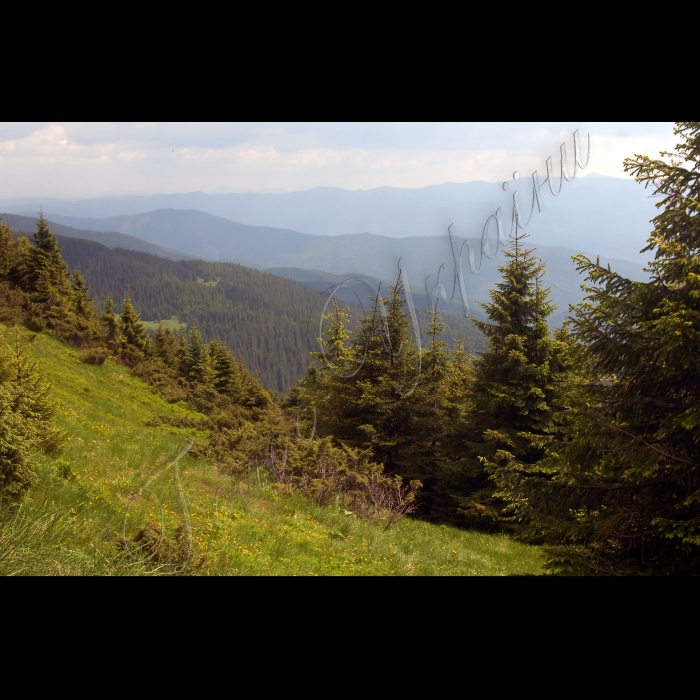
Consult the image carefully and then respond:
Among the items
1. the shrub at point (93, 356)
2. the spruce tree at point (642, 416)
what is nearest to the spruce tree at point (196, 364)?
the shrub at point (93, 356)

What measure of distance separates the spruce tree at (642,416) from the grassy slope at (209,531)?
9.83 feet

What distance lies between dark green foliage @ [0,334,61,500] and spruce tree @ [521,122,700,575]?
628cm

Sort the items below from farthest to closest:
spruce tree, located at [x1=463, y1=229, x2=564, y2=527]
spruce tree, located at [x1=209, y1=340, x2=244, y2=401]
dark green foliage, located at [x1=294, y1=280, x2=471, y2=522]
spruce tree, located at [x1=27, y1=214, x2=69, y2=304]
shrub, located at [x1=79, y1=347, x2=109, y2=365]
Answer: spruce tree, located at [x1=209, y1=340, x2=244, y2=401], spruce tree, located at [x1=27, y1=214, x2=69, y2=304], shrub, located at [x1=79, y1=347, x2=109, y2=365], dark green foliage, located at [x1=294, y1=280, x2=471, y2=522], spruce tree, located at [x1=463, y1=229, x2=564, y2=527]

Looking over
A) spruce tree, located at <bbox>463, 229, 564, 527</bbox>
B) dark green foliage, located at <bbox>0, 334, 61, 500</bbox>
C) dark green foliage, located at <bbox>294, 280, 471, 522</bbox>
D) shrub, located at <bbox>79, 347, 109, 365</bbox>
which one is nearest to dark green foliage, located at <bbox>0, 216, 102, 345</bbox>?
shrub, located at <bbox>79, 347, 109, 365</bbox>

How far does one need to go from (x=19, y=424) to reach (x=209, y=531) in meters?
2.90

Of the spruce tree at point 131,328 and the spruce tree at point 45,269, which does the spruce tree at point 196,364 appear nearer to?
the spruce tree at point 131,328

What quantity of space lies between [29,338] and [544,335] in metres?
22.5

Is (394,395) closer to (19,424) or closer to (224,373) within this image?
(19,424)

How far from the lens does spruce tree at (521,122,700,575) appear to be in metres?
5.62

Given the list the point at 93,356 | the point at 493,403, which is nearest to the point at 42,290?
the point at 93,356

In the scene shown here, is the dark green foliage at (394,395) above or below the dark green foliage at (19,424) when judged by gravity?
below

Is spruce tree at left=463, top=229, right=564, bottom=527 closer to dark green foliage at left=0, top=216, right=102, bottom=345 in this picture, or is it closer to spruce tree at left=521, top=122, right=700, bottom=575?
spruce tree at left=521, top=122, right=700, bottom=575

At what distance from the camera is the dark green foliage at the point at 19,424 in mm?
4977
